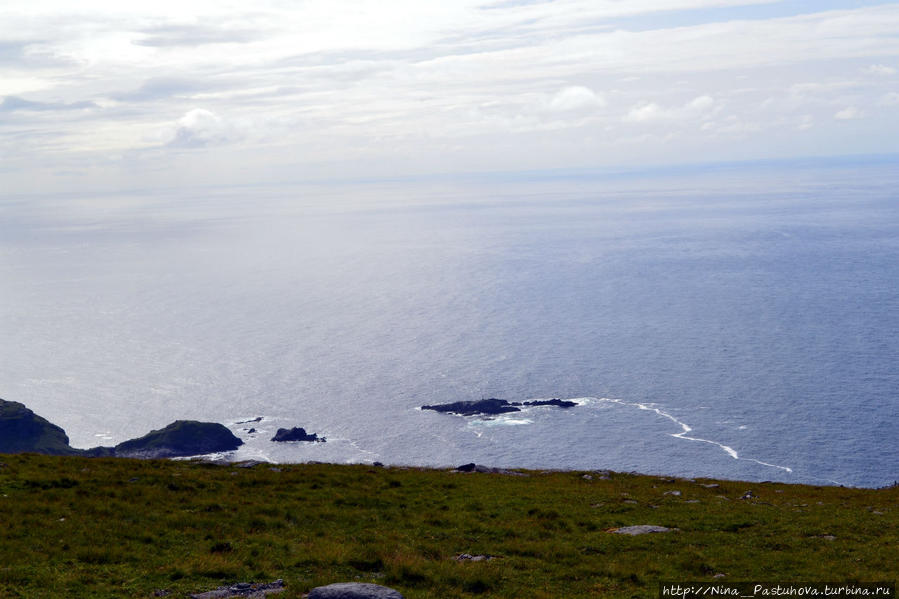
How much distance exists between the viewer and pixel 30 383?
164375 mm

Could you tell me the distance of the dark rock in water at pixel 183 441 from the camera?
120188mm

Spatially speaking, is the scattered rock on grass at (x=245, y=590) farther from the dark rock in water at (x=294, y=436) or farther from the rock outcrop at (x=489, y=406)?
the rock outcrop at (x=489, y=406)

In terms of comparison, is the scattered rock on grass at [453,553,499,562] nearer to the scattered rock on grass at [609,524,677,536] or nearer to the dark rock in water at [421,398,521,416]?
the scattered rock on grass at [609,524,677,536]

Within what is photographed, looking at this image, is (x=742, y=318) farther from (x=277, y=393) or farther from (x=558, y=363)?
(x=277, y=393)

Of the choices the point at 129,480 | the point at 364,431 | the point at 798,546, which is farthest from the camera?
the point at 364,431

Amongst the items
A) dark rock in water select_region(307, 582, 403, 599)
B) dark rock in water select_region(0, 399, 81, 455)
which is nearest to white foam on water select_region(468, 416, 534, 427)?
dark rock in water select_region(0, 399, 81, 455)

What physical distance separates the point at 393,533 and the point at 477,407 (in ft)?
362

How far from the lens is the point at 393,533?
2459cm

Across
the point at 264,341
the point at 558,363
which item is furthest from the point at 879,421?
the point at 264,341

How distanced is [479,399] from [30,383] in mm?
104489

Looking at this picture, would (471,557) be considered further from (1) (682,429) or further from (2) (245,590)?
(1) (682,429)

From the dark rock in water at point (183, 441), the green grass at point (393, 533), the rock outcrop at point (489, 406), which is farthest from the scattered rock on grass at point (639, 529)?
the rock outcrop at point (489, 406)

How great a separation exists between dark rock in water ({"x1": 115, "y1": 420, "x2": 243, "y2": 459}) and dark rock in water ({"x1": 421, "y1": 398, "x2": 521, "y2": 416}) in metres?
36.7

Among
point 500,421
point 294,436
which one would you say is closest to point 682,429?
point 500,421
